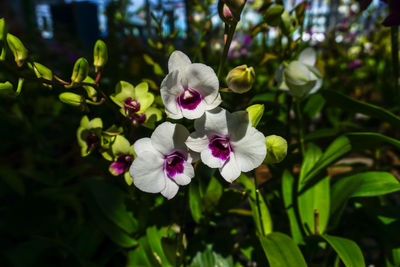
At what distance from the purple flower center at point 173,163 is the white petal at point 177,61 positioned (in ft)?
0.49

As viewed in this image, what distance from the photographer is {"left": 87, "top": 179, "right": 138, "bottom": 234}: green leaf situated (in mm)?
826

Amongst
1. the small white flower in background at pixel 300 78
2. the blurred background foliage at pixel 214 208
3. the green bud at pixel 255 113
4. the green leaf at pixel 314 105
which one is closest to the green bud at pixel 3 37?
the blurred background foliage at pixel 214 208

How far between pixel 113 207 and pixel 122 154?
30cm

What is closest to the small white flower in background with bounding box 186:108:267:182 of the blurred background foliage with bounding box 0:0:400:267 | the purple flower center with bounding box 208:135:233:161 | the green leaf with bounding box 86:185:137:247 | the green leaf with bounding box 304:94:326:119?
the purple flower center with bounding box 208:135:233:161

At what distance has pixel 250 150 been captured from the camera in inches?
19.6

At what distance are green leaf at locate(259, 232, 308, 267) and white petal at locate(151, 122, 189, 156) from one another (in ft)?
0.90

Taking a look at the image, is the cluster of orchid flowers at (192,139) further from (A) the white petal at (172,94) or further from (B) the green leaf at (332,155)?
(B) the green leaf at (332,155)

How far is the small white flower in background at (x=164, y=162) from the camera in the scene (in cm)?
51

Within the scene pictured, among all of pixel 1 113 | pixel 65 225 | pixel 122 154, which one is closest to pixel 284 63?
pixel 122 154

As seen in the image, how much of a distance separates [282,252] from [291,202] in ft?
0.74

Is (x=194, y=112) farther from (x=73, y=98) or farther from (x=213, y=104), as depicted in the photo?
(x=73, y=98)

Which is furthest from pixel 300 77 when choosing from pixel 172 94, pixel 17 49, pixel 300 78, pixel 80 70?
pixel 17 49

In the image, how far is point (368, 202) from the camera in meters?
0.80

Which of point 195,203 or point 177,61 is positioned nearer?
point 177,61
